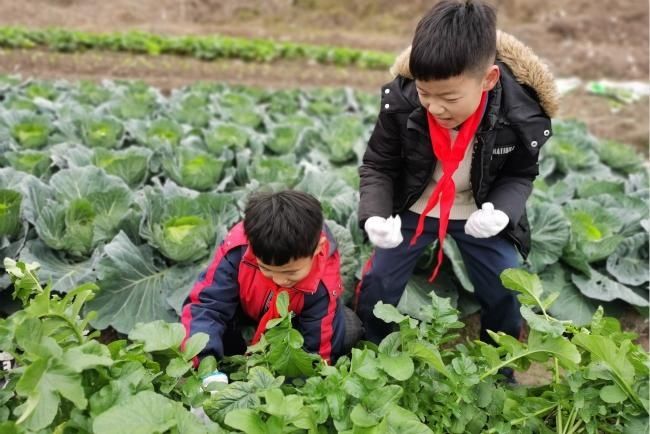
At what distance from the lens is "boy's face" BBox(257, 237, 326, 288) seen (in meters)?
2.07

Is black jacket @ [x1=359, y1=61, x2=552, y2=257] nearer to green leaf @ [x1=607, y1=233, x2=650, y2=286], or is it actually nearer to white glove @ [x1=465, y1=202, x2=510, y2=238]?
white glove @ [x1=465, y1=202, x2=510, y2=238]

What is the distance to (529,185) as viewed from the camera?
2551 millimetres

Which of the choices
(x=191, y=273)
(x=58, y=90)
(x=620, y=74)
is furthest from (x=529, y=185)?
(x=620, y=74)

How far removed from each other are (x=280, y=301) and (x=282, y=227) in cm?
31

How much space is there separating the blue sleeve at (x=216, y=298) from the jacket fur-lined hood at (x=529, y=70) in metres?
1.12

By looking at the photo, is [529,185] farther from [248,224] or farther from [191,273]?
[191,273]

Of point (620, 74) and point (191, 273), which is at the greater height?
point (191, 273)

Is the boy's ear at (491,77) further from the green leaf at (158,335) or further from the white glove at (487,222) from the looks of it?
the green leaf at (158,335)

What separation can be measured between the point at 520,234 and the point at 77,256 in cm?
244

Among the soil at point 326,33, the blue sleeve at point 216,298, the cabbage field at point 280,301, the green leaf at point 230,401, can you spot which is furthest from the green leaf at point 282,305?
the soil at point 326,33

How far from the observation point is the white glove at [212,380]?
1.78m

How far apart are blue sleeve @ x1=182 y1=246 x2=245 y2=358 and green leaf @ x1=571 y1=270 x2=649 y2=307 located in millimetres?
2245

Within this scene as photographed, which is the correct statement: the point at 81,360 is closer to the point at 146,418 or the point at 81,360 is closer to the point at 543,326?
the point at 146,418

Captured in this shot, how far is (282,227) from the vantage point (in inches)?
77.4
